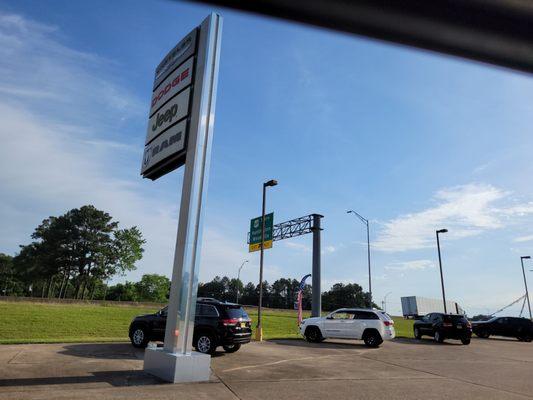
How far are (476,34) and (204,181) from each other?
25.4ft

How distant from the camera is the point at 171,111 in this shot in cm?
1119

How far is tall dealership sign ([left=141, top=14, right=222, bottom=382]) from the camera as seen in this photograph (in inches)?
347

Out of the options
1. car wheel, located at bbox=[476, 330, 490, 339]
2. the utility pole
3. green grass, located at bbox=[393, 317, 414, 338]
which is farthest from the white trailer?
the utility pole

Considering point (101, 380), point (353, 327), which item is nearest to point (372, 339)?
point (353, 327)

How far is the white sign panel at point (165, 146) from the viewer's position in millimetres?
10430

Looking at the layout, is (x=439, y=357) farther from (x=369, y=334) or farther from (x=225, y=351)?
(x=225, y=351)

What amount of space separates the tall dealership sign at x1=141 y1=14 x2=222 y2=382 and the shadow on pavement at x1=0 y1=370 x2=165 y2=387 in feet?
1.11

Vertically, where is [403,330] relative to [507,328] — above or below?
below

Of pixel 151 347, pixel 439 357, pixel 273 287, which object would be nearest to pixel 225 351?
pixel 151 347

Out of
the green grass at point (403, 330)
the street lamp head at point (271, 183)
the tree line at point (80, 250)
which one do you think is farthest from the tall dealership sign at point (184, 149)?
the tree line at point (80, 250)

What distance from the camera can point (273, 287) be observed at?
545 ft

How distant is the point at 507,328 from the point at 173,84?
30612 millimetres

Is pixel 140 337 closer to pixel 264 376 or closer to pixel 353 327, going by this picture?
pixel 264 376

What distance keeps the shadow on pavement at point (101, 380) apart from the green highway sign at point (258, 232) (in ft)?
44.5
